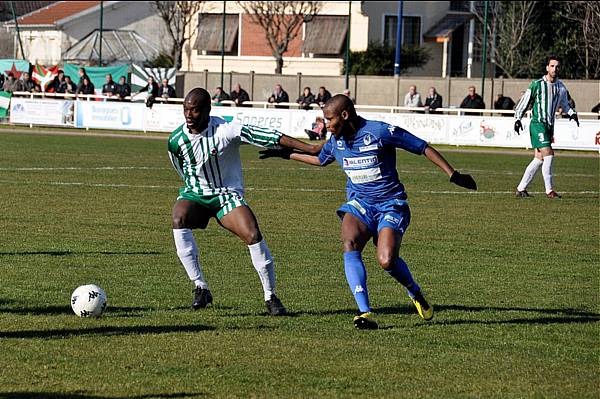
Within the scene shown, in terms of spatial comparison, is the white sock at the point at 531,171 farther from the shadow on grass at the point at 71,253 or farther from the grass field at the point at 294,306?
the shadow on grass at the point at 71,253

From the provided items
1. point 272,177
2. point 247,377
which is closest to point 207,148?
point 247,377

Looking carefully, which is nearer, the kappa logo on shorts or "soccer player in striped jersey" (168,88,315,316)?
the kappa logo on shorts

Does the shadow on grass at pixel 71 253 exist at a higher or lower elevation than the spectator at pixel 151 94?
lower

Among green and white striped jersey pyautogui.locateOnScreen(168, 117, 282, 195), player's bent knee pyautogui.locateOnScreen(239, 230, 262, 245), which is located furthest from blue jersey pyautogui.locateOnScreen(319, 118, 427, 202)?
player's bent knee pyautogui.locateOnScreen(239, 230, 262, 245)

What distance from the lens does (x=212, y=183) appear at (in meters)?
9.07

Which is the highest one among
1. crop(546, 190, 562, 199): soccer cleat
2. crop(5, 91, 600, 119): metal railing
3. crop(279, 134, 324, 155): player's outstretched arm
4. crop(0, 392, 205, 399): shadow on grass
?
crop(5, 91, 600, 119): metal railing

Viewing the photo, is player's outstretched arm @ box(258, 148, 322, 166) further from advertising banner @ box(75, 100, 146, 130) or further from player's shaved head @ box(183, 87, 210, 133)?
advertising banner @ box(75, 100, 146, 130)

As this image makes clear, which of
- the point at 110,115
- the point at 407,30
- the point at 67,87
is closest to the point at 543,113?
the point at 110,115

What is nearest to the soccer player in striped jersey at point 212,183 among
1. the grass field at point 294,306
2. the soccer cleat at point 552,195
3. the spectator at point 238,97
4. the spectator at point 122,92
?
the grass field at point 294,306

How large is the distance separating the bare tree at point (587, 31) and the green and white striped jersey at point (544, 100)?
29672 millimetres

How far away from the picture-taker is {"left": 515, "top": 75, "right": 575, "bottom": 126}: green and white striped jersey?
19859 millimetres

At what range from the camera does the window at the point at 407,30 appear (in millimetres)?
62469

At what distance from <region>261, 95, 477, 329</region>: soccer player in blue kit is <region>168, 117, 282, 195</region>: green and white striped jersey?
59 cm

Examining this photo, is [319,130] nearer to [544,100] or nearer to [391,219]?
[391,219]
